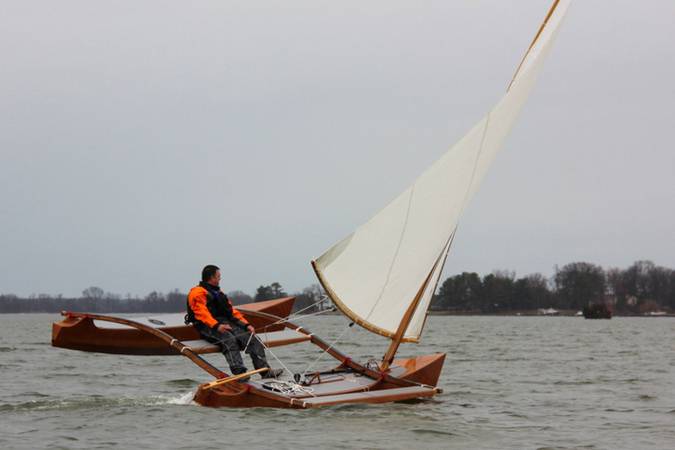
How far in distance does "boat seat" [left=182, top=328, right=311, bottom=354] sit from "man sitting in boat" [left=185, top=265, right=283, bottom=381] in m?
0.12

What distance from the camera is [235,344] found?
13.5 metres

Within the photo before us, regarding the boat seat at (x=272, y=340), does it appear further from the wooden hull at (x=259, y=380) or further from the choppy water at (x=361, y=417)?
the choppy water at (x=361, y=417)

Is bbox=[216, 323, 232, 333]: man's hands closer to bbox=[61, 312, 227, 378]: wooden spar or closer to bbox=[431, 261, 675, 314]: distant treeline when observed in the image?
bbox=[61, 312, 227, 378]: wooden spar

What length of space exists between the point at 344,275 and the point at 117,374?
9664mm

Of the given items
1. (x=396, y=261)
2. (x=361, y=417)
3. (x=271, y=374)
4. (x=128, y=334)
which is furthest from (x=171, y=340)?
(x=396, y=261)

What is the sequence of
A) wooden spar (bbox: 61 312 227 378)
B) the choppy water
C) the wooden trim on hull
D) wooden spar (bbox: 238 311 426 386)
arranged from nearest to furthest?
the choppy water < the wooden trim on hull < wooden spar (bbox: 61 312 227 378) < wooden spar (bbox: 238 311 426 386)

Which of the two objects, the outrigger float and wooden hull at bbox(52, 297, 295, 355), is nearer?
the outrigger float

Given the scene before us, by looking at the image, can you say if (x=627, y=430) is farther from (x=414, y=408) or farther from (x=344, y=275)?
(x=344, y=275)

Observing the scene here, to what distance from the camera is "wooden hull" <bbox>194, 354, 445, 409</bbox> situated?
41.5 feet

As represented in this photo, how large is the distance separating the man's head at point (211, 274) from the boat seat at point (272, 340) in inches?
36.0

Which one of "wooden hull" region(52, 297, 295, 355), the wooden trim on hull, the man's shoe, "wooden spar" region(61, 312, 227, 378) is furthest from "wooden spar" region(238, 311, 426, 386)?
"wooden spar" region(61, 312, 227, 378)

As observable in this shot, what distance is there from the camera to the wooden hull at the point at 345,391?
12.7m

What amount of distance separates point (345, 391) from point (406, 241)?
234 centimetres

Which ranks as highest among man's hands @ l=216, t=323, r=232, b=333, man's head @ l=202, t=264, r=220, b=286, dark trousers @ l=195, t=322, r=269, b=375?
man's head @ l=202, t=264, r=220, b=286
